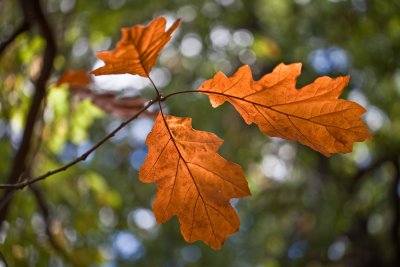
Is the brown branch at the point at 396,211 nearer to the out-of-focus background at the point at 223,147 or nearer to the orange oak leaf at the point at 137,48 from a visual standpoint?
the out-of-focus background at the point at 223,147

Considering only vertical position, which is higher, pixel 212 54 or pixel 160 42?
pixel 160 42

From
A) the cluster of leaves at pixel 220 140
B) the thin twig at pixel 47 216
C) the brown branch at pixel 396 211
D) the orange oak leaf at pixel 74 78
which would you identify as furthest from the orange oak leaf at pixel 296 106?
the brown branch at pixel 396 211

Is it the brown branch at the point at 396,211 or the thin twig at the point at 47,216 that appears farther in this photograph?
the brown branch at the point at 396,211

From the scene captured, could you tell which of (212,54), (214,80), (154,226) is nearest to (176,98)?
(212,54)

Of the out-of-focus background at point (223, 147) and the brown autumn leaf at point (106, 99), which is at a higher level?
the brown autumn leaf at point (106, 99)

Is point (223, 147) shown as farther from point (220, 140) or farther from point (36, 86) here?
point (220, 140)

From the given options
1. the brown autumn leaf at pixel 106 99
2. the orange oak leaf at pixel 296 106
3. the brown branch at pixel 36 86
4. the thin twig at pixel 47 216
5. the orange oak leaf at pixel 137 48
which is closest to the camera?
the orange oak leaf at pixel 137 48

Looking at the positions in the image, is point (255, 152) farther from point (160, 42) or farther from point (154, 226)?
point (160, 42)
